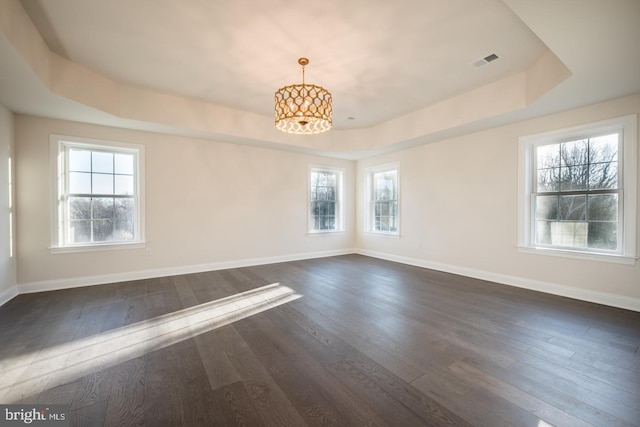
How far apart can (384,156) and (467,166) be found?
1957 mm

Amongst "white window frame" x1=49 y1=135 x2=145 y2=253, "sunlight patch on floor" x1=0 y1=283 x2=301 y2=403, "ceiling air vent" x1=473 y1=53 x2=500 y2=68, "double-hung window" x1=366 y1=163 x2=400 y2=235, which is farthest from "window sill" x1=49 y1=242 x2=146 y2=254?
"ceiling air vent" x1=473 y1=53 x2=500 y2=68

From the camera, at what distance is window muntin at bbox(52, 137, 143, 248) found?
4105 mm

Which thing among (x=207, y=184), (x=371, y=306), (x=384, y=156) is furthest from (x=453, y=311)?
(x=207, y=184)

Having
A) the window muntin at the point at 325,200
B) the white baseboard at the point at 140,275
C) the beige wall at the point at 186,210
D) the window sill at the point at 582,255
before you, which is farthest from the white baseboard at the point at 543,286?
the white baseboard at the point at 140,275

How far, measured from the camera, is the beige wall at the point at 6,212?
3406mm

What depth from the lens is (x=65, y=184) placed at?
4.12 metres

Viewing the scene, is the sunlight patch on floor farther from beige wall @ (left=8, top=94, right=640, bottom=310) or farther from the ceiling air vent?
the ceiling air vent

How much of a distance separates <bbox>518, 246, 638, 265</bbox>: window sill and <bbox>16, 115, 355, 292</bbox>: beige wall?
3.96 m

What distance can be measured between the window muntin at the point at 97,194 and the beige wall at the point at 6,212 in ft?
1.48

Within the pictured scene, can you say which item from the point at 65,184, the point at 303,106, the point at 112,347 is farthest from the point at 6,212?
the point at 303,106

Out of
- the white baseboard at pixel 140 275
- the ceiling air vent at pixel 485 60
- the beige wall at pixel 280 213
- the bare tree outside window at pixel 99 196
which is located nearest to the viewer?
the ceiling air vent at pixel 485 60

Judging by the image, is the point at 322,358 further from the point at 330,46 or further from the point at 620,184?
the point at 620,184

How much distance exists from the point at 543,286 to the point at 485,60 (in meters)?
3.14

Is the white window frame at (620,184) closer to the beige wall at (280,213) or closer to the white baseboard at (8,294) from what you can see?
the beige wall at (280,213)
